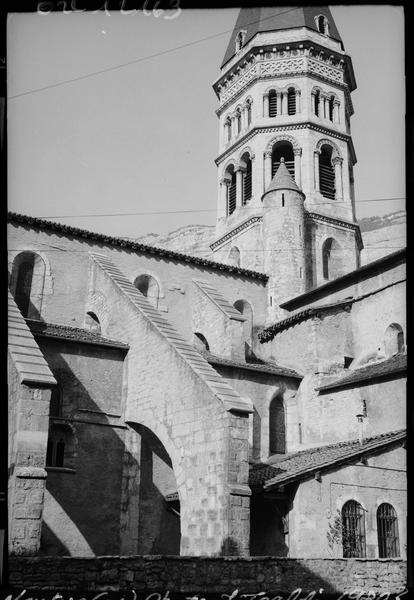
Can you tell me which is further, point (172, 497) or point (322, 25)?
point (322, 25)

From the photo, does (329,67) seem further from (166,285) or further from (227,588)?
(227,588)

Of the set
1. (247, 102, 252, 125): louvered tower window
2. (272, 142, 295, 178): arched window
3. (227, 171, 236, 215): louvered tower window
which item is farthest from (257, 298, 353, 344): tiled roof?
(247, 102, 252, 125): louvered tower window

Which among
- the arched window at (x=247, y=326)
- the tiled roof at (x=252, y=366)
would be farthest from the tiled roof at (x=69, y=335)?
the arched window at (x=247, y=326)

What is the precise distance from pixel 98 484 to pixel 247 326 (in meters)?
11.8

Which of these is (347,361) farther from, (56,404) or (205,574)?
(205,574)

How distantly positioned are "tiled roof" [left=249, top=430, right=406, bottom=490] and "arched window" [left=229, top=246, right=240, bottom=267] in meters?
14.6

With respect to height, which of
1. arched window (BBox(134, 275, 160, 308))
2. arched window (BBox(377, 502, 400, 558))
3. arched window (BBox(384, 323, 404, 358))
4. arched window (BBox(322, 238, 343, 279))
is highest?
arched window (BBox(322, 238, 343, 279))

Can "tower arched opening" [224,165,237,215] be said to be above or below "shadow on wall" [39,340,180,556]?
above

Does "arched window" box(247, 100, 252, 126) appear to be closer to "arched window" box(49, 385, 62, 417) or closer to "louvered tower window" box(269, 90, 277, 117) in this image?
"louvered tower window" box(269, 90, 277, 117)

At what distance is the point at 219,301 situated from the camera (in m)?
25.3

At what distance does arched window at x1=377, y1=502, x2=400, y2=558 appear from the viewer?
17078 mm

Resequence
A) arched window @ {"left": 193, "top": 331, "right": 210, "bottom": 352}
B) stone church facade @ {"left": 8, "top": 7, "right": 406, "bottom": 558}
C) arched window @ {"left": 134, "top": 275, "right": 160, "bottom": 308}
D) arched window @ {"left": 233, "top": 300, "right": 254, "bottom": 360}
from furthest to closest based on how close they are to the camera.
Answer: arched window @ {"left": 134, "top": 275, "right": 160, "bottom": 308} < arched window @ {"left": 193, "top": 331, "right": 210, "bottom": 352} < arched window @ {"left": 233, "top": 300, "right": 254, "bottom": 360} < stone church facade @ {"left": 8, "top": 7, "right": 406, "bottom": 558}

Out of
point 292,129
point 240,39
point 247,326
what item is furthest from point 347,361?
point 240,39

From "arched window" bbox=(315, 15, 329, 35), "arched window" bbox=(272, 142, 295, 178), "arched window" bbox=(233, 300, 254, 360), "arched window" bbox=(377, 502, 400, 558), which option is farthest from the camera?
"arched window" bbox=(315, 15, 329, 35)
